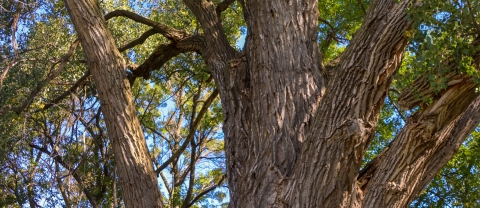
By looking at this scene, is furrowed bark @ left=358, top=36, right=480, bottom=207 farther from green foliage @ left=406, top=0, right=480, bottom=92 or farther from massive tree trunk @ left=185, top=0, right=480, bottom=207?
green foliage @ left=406, top=0, right=480, bottom=92

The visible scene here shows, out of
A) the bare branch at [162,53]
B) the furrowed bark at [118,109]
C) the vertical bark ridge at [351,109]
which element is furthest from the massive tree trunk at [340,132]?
the bare branch at [162,53]

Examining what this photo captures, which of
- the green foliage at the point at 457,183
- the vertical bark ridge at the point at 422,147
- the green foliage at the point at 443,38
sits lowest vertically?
the vertical bark ridge at the point at 422,147

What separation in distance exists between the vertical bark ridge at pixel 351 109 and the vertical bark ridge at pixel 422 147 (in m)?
0.21

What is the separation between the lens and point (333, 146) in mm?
4305

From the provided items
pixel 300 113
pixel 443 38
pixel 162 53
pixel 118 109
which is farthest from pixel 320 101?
pixel 162 53

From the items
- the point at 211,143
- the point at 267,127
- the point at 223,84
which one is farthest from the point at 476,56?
the point at 211,143

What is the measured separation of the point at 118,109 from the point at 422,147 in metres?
2.68

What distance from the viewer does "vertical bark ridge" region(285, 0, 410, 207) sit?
4.26 metres

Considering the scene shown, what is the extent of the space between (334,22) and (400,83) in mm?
5571

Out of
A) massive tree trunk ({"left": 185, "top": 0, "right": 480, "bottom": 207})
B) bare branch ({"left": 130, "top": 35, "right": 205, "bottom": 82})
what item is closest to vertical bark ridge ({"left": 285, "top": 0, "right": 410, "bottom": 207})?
massive tree trunk ({"left": 185, "top": 0, "right": 480, "bottom": 207})

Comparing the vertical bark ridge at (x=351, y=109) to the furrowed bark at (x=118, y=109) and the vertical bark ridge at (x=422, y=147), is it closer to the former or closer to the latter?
the vertical bark ridge at (x=422, y=147)

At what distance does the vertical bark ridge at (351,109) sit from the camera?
4262mm

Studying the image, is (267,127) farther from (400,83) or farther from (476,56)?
(476,56)

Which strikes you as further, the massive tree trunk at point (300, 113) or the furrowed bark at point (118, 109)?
the furrowed bark at point (118, 109)
